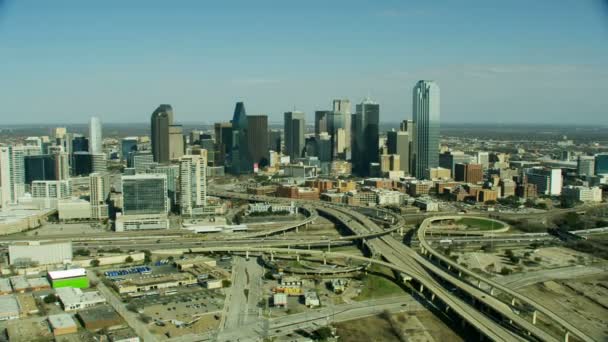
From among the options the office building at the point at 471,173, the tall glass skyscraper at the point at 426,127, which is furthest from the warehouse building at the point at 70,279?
the tall glass skyscraper at the point at 426,127

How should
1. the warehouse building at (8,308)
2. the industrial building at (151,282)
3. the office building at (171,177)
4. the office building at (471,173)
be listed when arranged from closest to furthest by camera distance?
the warehouse building at (8,308) < the industrial building at (151,282) < the office building at (171,177) < the office building at (471,173)

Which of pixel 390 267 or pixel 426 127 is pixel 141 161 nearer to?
pixel 426 127

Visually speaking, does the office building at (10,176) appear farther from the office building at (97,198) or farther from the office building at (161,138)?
the office building at (161,138)

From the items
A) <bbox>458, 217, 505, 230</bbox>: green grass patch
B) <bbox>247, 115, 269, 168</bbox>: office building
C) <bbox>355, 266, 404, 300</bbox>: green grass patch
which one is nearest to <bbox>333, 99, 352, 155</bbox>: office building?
<bbox>247, 115, 269, 168</bbox>: office building

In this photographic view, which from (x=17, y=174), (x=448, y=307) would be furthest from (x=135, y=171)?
(x=448, y=307)

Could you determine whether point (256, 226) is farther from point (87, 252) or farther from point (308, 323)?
point (308, 323)

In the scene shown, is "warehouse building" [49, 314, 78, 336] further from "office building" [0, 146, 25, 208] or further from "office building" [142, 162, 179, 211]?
"office building" [0, 146, 25, 208]
